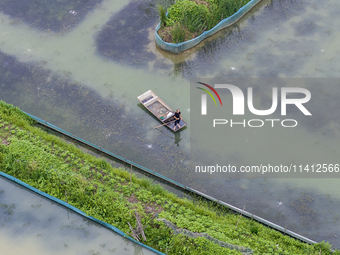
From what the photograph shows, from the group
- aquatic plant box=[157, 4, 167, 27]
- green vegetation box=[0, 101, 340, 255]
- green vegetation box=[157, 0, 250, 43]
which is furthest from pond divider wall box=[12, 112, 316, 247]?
aquatic plant box=[157, 4, 167, 27]

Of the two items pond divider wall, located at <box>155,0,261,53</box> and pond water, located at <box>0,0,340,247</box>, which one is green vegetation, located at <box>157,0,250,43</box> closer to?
pond divider wall, located at <box>155,0,261,53</box>

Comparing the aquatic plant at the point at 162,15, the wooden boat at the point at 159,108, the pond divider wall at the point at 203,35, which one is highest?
the aquatic plant at the point at 162,15

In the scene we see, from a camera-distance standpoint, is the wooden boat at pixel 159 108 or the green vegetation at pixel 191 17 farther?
the green vegetation at pixel 191 17

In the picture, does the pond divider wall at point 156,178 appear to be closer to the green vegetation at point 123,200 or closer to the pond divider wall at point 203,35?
the green vegetation at point 123,200

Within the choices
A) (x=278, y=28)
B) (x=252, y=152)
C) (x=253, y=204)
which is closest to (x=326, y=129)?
(x=252, y=152)

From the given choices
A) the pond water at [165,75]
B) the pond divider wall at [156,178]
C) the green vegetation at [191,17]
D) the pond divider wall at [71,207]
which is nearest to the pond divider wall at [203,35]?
the green vegetation at [191,17]

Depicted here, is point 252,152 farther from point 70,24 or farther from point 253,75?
point 70,24
